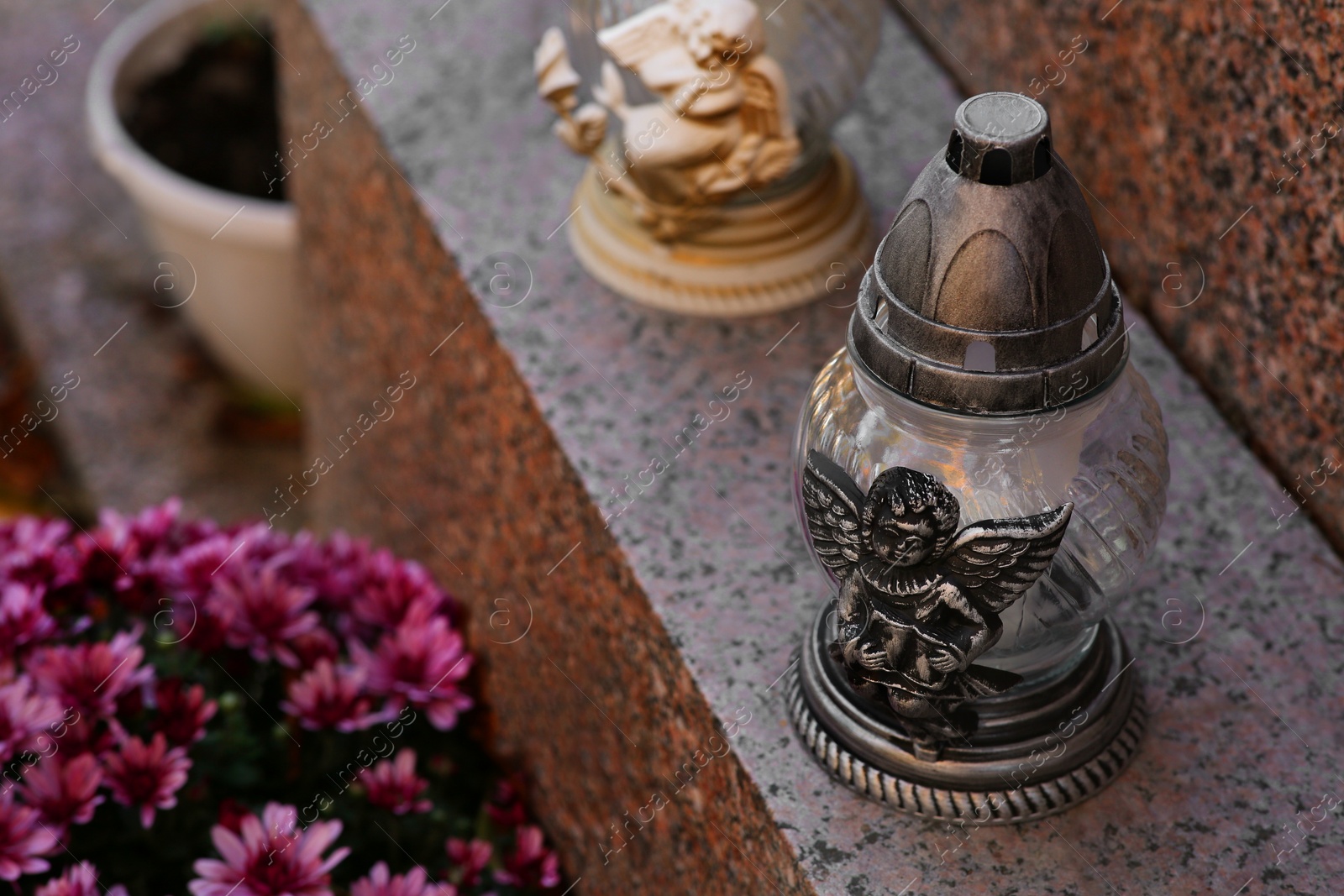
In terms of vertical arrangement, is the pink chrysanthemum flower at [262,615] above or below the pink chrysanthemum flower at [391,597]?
above

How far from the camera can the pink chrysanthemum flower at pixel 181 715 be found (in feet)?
5.70

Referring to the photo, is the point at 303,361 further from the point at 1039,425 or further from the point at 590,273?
Answer: the point at 1039,425

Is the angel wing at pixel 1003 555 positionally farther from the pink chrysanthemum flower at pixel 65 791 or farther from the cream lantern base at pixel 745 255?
the pink chrysanthemum flower at pixel 65 791

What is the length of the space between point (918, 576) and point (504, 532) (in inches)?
39.2

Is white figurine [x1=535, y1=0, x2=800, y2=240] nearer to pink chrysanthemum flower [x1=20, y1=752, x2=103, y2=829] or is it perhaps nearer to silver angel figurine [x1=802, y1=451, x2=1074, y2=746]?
silver angel figurine [x1=802, y1=451, x2=1074, y2=746]

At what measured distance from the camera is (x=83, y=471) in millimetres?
3570

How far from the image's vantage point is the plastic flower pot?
3281mm

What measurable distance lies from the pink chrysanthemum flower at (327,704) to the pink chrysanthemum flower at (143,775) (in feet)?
0.68

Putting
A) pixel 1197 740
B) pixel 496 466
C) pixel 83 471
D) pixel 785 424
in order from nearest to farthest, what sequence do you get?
pixel 1197 740
pixel 785 424
pixel 496 466
pixel 83 471

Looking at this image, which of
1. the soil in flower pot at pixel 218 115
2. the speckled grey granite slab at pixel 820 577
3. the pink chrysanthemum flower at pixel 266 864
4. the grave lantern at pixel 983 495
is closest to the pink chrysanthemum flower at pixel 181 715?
the pink chrysanthemum flower at pixel 266 864

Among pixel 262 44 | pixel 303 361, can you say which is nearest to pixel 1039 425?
pixel 303 361

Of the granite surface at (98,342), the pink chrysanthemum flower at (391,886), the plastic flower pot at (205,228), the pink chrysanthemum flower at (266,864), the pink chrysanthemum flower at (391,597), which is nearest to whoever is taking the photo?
the pink chrysanthemum flower at (266,864)

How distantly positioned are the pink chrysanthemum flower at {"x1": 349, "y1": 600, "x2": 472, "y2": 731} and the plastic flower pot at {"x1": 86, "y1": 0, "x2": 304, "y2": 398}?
4.80 ft

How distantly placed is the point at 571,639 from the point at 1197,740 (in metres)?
0.86
